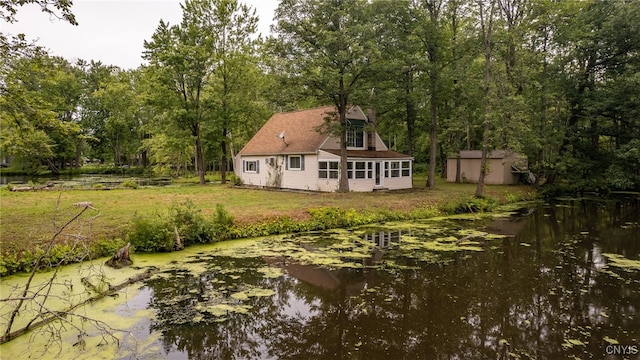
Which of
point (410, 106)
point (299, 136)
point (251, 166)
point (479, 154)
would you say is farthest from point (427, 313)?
point (479, 154)

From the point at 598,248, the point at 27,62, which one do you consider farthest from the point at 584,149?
the point at 27,62

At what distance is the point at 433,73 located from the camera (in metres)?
23.8

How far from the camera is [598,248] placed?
442 inches

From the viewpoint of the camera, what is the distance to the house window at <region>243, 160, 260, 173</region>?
88.0 feet

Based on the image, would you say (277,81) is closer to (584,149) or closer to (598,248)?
(598,248)

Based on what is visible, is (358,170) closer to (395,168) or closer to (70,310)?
(395,168)

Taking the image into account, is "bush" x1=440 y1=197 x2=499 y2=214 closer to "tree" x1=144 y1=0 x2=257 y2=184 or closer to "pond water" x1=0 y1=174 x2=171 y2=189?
"tree" x1=144 y1=0 x2=257 y2=184

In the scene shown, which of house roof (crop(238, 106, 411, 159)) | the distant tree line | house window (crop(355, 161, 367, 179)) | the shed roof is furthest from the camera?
the shed roof

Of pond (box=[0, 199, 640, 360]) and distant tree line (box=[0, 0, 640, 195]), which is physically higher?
distant tree line (box=[0, 0, 640, 195])

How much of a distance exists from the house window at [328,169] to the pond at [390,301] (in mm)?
9979

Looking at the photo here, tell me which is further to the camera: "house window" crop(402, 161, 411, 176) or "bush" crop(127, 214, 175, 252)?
"house window" crop(402, 161, 411, 176)

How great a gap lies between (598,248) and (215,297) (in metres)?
11.2

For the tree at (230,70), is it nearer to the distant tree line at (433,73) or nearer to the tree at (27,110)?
the distant tree line at (433,73)

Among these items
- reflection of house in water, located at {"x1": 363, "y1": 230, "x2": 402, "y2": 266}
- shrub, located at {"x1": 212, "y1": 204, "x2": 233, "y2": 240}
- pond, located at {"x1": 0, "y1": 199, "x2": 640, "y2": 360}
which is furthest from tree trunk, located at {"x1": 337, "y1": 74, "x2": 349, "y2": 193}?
shrub, located at {"x1": 212, "y1": 204, "x2": 233, "y2": 240}
